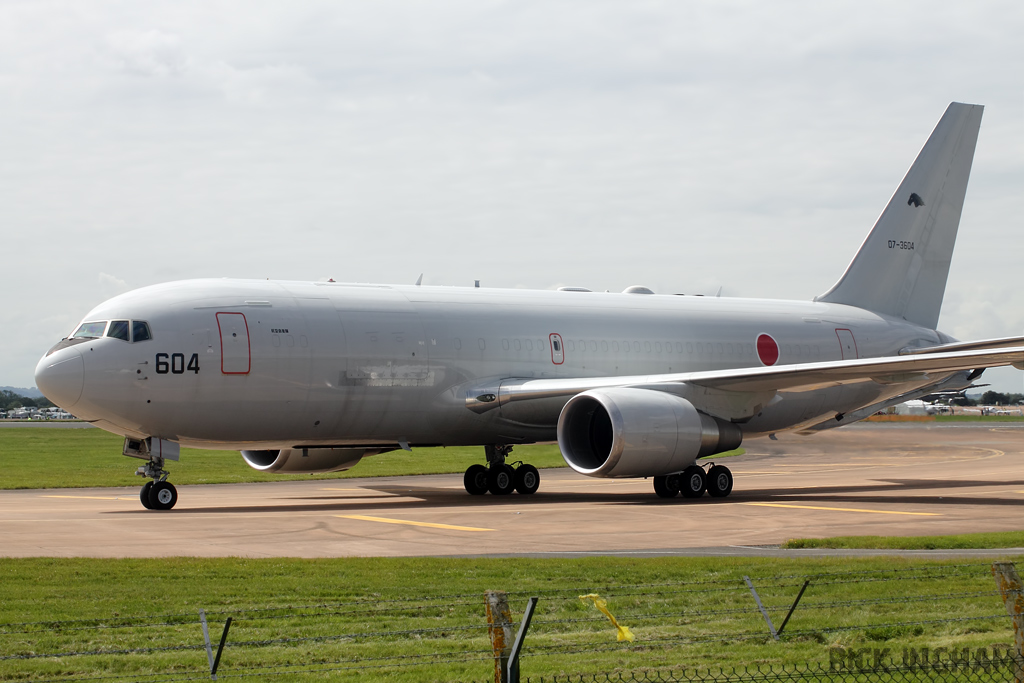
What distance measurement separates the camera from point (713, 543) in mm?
15688

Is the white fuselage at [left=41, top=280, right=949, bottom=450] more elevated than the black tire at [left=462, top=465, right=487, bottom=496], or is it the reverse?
the white fuselage at [left=41, top=280, right=949, bottom=450]

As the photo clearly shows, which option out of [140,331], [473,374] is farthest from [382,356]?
[140,331]

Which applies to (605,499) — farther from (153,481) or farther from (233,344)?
(153,481)

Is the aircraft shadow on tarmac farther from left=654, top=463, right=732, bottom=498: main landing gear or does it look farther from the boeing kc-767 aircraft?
the boeing kc-767 aircraft

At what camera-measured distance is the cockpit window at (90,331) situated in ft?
68.9

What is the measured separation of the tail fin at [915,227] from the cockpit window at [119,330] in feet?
65.0

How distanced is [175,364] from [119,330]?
1181 millimetres

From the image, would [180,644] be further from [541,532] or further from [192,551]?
[541,532]

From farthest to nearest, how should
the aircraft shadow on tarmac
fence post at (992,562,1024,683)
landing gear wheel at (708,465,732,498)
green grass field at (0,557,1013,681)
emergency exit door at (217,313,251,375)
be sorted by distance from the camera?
landing gear wheel at (708,465,732,498) < the aircraft shadow on tarmac < emergency exit door at (217,313,251,375) < green grass field at (0,557,1013,681) < fence post at (992,562,1024,683)

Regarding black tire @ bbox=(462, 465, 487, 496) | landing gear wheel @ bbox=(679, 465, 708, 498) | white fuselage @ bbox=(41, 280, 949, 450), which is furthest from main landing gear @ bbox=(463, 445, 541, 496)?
landing gear wheel @ bbox=(679, 465, 708, 498)

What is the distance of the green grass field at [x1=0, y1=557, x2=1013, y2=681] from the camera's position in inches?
356

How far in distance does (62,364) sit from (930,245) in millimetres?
24298

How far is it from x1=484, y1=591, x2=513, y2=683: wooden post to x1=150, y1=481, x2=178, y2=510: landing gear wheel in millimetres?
16211

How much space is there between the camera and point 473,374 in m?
25.0
